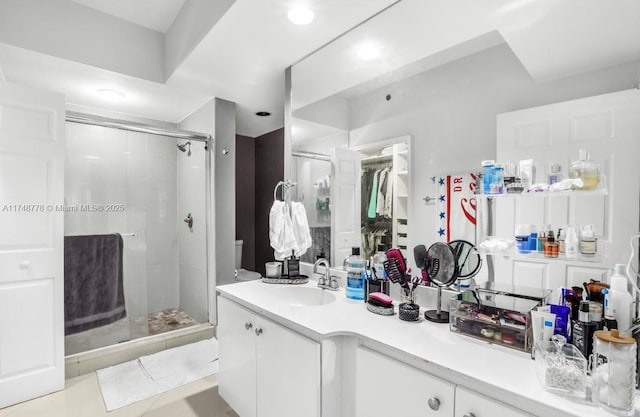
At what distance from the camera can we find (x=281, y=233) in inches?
88.4

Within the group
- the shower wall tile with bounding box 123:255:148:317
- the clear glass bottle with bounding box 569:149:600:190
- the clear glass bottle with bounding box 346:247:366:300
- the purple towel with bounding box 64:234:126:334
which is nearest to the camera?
the clear glass bottle with bounding box 569:149:600:190

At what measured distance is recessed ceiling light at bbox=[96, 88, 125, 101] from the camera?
→ 107 inches

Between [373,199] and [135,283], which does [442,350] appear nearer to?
[373,199]

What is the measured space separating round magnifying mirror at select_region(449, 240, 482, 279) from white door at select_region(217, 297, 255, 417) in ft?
3.37

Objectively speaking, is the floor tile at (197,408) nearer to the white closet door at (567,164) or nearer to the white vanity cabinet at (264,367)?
the white vanity cabinet at (264,367)

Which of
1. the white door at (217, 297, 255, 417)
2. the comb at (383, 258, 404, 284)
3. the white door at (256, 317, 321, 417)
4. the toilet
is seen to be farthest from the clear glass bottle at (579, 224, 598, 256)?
the toilet

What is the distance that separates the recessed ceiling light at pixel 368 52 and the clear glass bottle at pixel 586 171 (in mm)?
1121

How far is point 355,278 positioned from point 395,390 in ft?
2.23

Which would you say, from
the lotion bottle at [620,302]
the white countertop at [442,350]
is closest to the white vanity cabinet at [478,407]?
the white countertop at [442,350]

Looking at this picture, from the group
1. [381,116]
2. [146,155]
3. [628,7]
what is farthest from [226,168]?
[628,7]

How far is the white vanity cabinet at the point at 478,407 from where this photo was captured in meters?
0.84

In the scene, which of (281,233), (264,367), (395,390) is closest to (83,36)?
(281,233)

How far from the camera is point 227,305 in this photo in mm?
1886

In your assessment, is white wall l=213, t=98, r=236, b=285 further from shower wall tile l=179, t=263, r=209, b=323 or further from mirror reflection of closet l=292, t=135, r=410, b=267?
mirror reflection of closet l=292, t=135, r=410, b=267
